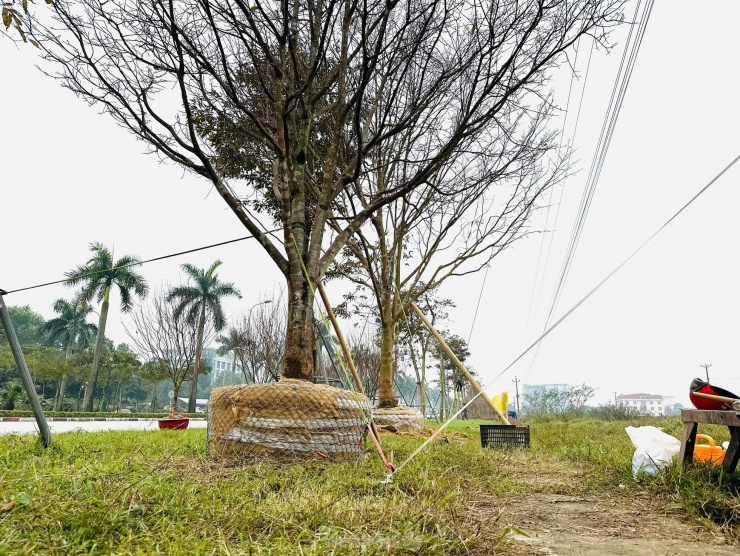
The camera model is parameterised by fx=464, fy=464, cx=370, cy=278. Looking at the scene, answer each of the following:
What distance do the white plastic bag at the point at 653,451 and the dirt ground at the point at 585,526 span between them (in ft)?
1.03

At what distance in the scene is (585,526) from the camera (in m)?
2.17

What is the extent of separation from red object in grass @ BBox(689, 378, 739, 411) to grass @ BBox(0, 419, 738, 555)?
38 centimetres

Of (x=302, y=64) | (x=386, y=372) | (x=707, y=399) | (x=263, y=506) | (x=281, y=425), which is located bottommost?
(x=263, y=506)

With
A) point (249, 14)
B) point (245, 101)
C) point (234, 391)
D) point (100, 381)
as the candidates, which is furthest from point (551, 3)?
point (100, 381)

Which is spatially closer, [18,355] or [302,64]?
[18,355]

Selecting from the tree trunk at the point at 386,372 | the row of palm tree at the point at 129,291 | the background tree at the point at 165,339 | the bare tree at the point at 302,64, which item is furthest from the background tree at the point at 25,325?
the bare tree at the point at 302,64

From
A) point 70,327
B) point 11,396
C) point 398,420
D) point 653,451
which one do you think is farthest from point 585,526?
point 70,327

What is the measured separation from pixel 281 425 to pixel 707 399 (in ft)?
9.20

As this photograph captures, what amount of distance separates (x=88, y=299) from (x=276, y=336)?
17.6 m

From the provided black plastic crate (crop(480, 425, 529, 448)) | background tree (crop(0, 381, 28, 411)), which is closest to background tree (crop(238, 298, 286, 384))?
black plastic crate (crop(480, 425, 529, 448))

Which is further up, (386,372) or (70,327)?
(70,327)

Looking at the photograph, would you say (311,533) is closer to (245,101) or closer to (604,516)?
(604,516)

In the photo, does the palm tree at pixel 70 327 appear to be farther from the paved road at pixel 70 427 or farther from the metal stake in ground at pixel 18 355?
the metal stake in ground at pixel 18 355

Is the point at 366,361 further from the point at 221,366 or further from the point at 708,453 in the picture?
the point at 221,366
